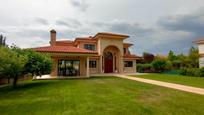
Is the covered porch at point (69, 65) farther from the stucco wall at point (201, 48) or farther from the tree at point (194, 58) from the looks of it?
the stucco wall at point (201, 48)

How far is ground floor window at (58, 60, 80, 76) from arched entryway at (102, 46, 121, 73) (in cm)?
737

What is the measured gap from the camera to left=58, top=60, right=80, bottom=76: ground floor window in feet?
80.7

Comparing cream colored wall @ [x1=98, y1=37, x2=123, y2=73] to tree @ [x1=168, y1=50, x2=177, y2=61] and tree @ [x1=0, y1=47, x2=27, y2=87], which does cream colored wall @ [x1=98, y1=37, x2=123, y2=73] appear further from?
tree @ [x1=168, y1=50, x2=177, y2=61]

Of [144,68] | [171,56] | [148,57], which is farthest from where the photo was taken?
[171,56]

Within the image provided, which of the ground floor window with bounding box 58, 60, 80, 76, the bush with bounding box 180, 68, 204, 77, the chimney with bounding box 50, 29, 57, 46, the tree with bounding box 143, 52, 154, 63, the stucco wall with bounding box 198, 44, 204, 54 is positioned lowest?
the bush with bounding box 180, 68, 204, 77

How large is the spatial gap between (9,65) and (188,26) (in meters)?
24.3

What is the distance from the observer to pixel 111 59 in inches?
1271

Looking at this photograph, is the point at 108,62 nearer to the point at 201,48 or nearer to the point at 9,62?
the point at 201,48

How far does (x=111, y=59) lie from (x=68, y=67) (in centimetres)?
995

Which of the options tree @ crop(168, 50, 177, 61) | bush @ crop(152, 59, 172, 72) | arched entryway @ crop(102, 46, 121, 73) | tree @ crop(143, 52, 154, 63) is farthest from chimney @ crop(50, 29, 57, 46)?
tree @ crop(168, 50, 177, 61)

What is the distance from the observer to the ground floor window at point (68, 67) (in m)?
24.6

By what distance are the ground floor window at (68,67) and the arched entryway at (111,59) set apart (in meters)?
7.37

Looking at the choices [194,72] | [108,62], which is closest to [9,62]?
[108,62]

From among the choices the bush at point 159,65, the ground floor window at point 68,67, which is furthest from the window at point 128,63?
the ground floor window at point 68,67
